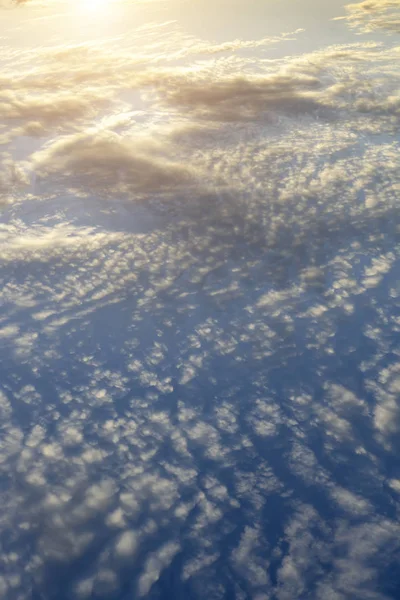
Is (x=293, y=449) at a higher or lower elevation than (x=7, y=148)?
lower

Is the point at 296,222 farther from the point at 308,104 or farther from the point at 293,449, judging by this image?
the point at 308,104

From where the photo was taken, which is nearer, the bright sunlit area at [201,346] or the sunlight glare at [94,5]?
the bright sunlit area at [201,346]

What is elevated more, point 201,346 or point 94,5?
point 94,5

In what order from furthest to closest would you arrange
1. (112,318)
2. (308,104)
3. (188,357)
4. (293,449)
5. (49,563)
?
(308,104) < (112,318) < (188,357) < (293,449) < (49,563)

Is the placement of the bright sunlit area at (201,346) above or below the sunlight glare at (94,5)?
below

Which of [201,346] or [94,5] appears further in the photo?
[94,5]

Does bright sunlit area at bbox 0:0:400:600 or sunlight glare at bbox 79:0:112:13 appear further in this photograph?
sunlight glare at bbox 79:0:112:13

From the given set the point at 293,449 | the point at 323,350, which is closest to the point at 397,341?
the point at 323,350

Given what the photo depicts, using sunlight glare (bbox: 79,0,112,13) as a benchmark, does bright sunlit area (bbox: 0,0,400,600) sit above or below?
below
